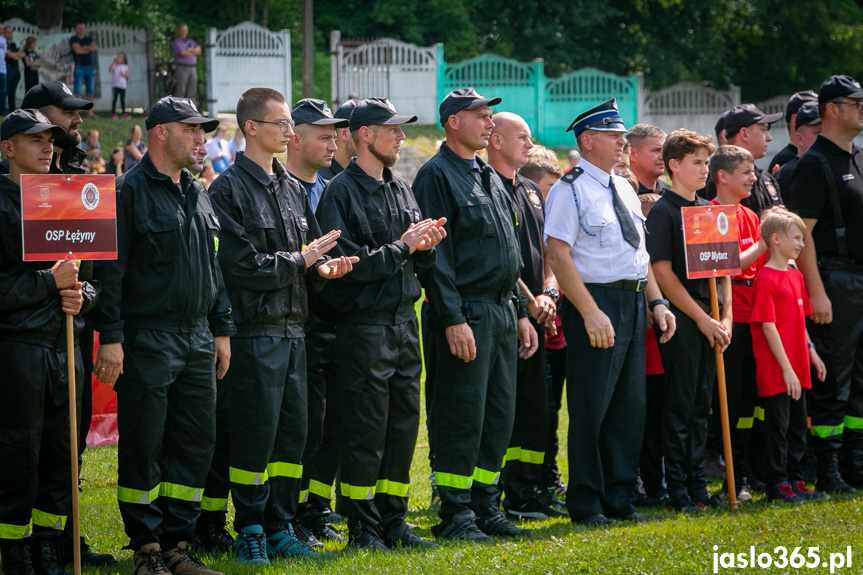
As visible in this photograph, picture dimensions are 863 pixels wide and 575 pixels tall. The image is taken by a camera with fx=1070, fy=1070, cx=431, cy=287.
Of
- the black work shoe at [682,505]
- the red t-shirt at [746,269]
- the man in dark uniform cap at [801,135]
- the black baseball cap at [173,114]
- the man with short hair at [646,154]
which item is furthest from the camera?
the man in dark uniform cap at [801,135]

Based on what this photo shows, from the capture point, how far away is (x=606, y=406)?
7.35 metres

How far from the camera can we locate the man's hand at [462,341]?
6.71 m

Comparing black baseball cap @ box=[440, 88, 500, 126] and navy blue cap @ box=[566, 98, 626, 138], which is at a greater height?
black baseball cap @ box=[440, 88, 500, 126]

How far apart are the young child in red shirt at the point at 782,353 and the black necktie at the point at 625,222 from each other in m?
1.36

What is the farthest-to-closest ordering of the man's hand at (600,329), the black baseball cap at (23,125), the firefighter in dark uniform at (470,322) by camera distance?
1. the man's hand at (600,329)
2. the firefighter in dark uniform at (470,322)
3. the black baseball cap at (23,125)

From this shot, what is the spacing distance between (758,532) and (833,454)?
181 cm

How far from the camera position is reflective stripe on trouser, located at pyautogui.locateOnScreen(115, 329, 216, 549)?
232 inches

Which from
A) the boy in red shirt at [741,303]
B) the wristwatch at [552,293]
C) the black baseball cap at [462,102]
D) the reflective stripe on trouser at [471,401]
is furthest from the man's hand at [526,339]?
the boy in red shirt at [741,303]

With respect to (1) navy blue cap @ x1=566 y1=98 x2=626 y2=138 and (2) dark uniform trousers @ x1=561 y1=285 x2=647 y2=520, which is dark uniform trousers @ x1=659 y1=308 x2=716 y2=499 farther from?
(1) navy blue cap @ x1=566 y1=98 x2=626 y2=138

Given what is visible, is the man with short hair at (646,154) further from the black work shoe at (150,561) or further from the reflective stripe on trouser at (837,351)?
the black work shoe at (150,561)

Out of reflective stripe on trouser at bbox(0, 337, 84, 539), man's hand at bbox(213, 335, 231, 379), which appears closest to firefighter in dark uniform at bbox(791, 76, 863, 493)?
man's hand at bbox(213, 335, 231, 379)

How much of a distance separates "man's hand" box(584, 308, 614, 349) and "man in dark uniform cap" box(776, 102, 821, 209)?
9.64 ft

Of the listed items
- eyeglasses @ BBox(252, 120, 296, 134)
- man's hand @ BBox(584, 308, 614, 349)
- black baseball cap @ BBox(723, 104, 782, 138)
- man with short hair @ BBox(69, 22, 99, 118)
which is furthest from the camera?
man with short hair @ BBox(69, 22, 99, 118)

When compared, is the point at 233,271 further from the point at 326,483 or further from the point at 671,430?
the point at 671,430
